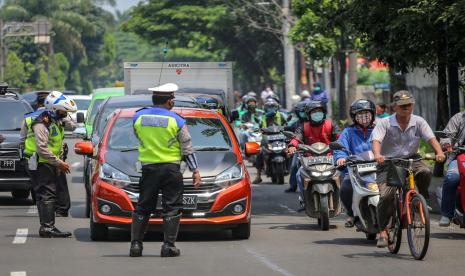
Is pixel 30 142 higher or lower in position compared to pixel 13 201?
higher

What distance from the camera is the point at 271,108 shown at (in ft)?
82.4

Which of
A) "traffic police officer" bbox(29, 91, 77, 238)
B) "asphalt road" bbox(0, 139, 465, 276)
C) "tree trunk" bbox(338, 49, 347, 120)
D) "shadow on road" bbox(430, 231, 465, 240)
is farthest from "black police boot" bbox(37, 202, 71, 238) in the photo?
"tree trunk" bbox(338, 49, 347, 120)

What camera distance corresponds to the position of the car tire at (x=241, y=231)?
585 inches

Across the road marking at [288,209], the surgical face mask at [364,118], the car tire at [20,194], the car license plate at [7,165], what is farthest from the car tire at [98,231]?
the car tire at [20,194]

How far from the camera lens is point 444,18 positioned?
17547 mm

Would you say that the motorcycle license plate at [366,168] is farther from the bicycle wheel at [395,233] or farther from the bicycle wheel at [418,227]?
the bicycle wheel at [418,227]

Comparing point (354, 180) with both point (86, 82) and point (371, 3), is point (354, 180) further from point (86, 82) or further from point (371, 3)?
point (86, 82)

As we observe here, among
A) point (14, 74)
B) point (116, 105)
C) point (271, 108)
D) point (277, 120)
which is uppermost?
point (14, 74)

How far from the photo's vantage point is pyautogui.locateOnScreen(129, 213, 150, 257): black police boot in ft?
42.7

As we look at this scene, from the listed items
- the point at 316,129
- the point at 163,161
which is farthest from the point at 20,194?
the point at 163,161

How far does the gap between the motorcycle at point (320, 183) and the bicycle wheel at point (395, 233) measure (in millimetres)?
2492

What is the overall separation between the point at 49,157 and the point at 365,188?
3.87 m

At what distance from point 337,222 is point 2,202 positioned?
6378 millimetres

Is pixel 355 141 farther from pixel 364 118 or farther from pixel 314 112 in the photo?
pixel 314 112
